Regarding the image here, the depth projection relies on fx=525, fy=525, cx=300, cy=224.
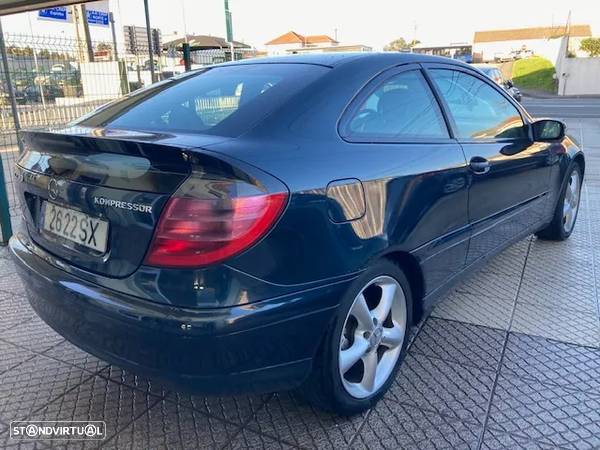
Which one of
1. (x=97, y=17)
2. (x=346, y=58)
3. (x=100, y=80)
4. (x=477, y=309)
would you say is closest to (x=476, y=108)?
(x=346, y=58)

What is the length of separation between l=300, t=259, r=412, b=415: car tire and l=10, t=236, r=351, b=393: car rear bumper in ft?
0.32

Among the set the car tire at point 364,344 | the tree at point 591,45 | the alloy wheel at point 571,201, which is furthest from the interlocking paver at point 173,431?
the tree at point 591,45

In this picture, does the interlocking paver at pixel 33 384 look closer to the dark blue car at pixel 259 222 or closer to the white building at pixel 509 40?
the dark blue car at pixel 259 222

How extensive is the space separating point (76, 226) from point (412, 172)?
4.81ft

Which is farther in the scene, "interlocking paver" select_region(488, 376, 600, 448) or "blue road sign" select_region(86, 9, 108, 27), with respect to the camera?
"blue road sign" select_region(86, 9, 108, 27)

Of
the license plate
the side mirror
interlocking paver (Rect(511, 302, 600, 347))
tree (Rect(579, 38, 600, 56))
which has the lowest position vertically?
interlocking paver (Rect(511, 302, 600, 347))

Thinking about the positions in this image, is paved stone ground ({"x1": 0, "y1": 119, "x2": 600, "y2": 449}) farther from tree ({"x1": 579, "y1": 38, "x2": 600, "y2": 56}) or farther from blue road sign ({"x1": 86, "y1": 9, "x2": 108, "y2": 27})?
tree ({"x1": 579, "y1": 38, "x2": 600, "y2": 56})

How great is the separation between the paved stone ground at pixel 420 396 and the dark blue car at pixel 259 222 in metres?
0.20

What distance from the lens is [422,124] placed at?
2742mm

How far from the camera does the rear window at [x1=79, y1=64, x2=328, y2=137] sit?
2.19 metres

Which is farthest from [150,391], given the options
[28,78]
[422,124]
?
[28,78]

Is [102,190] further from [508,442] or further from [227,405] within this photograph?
[508,442]

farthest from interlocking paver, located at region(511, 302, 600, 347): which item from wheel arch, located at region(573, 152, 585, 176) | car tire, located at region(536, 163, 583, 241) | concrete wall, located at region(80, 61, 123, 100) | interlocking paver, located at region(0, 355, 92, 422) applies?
concrete wall, located at region(80, 61, 123, 100)

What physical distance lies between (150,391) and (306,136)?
151 centimetres
